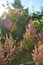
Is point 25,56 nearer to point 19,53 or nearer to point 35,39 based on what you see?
point 19,53

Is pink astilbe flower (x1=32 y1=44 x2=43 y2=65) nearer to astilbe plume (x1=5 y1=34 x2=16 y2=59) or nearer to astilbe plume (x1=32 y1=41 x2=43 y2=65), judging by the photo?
astilbe plume (x1=32 y1=41 x2=43 y2=65)

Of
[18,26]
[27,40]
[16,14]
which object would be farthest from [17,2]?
[27,40]

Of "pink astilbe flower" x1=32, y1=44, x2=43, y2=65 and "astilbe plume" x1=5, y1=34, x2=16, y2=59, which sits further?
"astilbe plume" x1=5, y1=34, x2=16, y2=59

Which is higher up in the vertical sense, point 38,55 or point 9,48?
point 9,48

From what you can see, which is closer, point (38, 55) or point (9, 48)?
point (38, 55)

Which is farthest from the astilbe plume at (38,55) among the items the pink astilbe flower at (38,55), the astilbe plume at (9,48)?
the astilbe plume at (9,48)

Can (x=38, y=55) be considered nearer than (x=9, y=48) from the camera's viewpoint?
Yes

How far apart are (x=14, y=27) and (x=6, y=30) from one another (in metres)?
0.40

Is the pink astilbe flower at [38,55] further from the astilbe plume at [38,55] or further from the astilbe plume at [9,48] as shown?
the astilbe plume at [9,48]

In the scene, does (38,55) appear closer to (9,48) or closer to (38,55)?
(38,55)

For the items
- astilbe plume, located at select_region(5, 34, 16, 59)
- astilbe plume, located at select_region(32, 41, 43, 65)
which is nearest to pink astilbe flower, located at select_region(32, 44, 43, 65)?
astilbe plume, located at select_region(32, 41, 43, 65)

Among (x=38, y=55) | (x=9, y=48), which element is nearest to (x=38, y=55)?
(x=38, y=55)

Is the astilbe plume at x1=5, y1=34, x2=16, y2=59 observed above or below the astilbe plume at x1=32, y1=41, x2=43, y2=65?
above

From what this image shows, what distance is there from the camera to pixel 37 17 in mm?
10891
